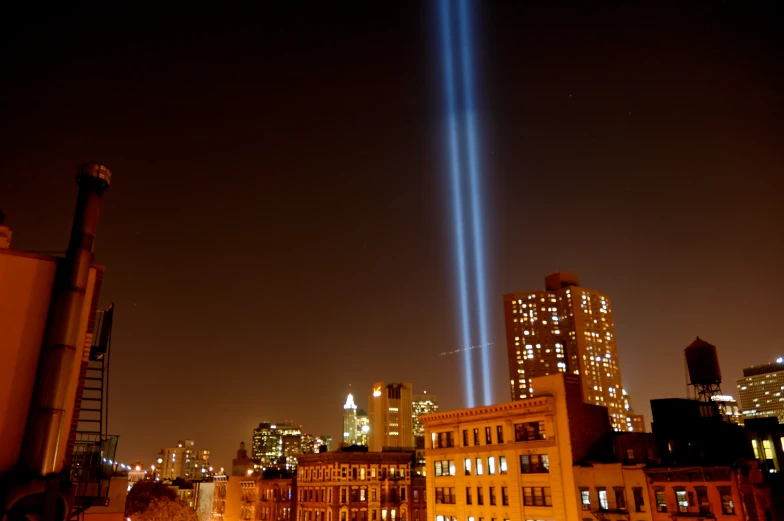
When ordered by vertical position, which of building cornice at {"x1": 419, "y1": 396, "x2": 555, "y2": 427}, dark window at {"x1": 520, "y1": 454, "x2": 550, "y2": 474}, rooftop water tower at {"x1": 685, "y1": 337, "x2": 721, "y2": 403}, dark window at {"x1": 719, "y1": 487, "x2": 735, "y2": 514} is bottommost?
dark window at {"x1": 719, "y1": 487, "x2": 735, "y2": 514}

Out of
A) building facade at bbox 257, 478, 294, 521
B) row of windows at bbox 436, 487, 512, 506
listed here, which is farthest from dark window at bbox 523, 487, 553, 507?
building facade at bbox 257, 478, 294, 521

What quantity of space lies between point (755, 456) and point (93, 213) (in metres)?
51.3

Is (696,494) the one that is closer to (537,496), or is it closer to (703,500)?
(703,500)

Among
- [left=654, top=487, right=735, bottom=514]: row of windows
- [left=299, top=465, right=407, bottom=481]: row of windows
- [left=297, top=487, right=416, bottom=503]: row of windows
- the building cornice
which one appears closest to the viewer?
[left=654, top=487, right=735, bottom=514]: row of windows

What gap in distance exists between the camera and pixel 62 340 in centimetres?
1831

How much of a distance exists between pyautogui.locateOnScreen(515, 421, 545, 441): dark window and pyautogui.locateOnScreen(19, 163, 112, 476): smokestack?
1653 inches

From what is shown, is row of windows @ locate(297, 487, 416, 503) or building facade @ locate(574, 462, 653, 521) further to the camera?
row of windows @ locate(297, 487, 416, 503)

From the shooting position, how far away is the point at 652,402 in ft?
177

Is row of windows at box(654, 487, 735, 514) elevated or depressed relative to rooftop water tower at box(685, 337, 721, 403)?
depressed

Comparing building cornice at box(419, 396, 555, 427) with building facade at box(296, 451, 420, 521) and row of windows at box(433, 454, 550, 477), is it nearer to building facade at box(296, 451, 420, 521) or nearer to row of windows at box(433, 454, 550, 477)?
row of windows at box(433, 454, 550, 477)

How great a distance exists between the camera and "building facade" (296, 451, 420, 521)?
83.2 metres

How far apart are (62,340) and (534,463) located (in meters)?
43.3

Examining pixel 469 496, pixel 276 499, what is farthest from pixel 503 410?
pixel 276 499

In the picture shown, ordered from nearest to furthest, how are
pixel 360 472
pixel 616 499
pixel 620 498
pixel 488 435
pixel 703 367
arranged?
pixel 620 498
pixel 616 499
pixel 488 435
pixel 703 367
pixel 360 472
